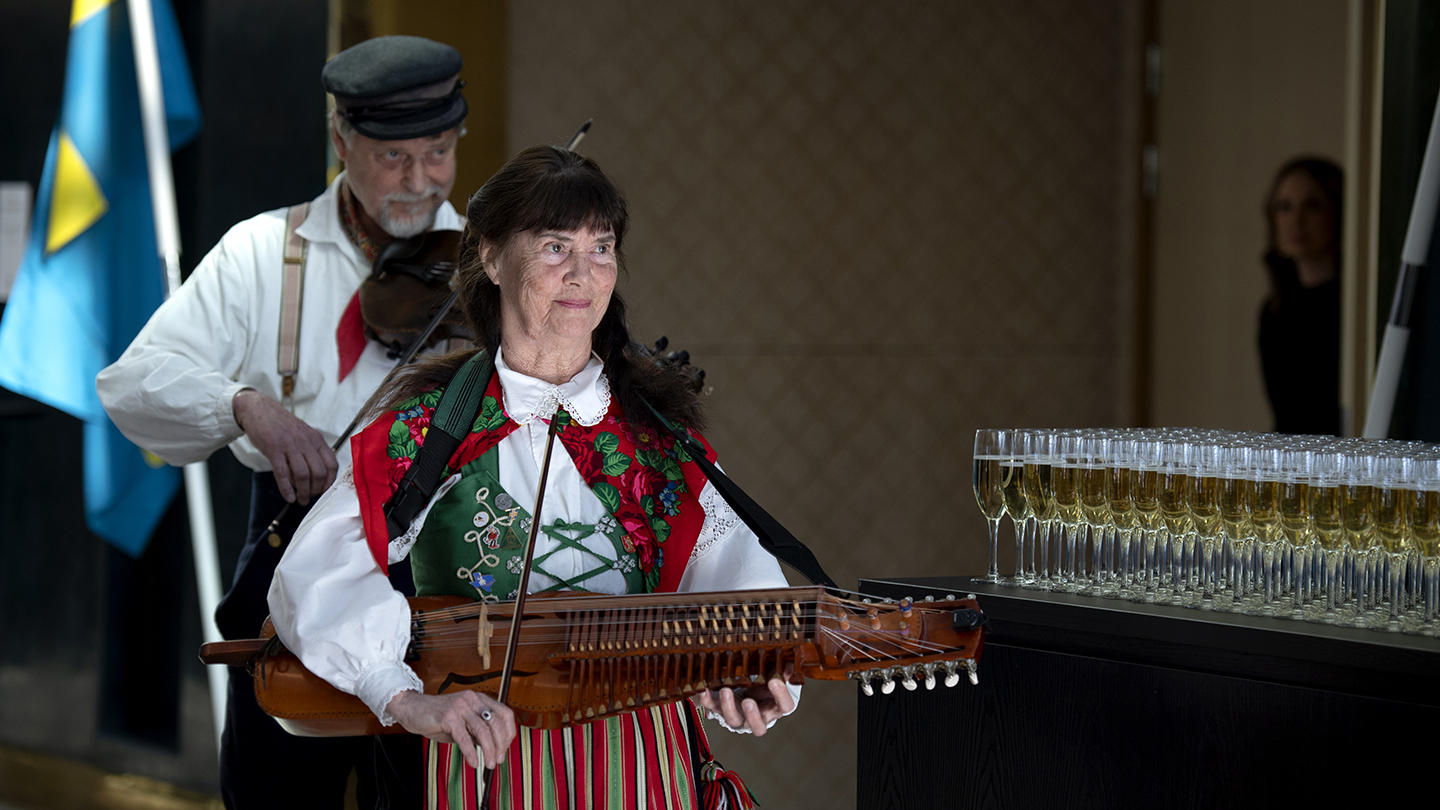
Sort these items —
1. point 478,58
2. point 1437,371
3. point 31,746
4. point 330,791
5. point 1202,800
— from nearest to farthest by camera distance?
1. point 1202,800
2. point 330,791
3. point 1437,371
4. point 478,58
5. point 31,746

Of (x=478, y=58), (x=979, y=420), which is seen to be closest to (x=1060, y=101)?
(x=979, y=420)

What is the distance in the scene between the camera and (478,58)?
3.86 metres

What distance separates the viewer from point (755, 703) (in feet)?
5.38

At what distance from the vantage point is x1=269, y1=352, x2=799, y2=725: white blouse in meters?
1.59

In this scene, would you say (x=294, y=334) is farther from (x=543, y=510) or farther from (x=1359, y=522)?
(x=1359, y=522)

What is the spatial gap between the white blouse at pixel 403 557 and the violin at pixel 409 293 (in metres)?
0.68

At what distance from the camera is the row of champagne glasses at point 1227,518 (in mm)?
1739

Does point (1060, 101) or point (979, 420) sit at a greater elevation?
point (1060, 101)

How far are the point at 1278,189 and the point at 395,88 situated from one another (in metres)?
3.58

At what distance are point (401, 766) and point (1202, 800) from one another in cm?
118

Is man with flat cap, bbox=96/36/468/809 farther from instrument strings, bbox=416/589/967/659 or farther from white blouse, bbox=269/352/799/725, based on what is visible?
instrument strings, bbox=416/589/967/659

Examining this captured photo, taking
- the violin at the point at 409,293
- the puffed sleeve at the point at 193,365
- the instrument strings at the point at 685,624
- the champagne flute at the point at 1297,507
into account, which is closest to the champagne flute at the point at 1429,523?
the champagne flute at the point at 1297,507

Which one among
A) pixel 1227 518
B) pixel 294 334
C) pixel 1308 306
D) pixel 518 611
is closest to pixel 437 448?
pixel 518 611

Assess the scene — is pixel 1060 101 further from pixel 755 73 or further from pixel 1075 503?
pixel 1075 503
